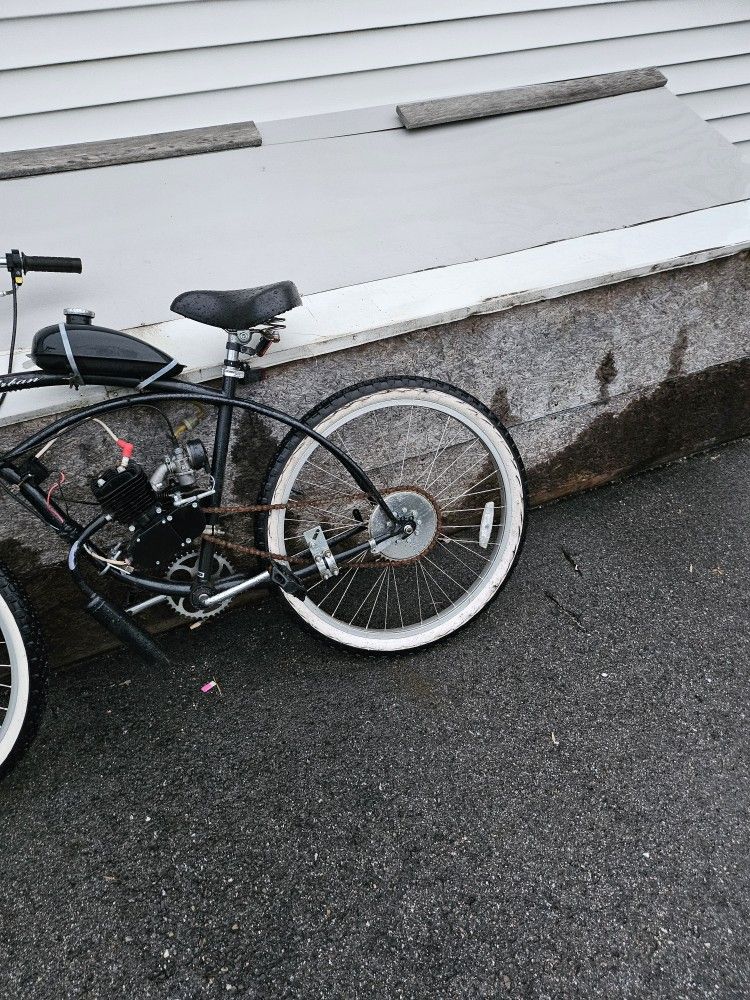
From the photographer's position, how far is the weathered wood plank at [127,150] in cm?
298

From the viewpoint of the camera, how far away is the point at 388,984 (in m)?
1.91

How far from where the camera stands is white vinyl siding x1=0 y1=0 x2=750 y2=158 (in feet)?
9.64

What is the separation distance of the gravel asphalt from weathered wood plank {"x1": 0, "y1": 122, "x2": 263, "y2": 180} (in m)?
2.05

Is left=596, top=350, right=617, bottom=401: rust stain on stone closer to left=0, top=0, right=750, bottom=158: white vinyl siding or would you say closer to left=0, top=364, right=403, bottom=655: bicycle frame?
left=0, top=364, right=403, bottom=655: bicycle frame

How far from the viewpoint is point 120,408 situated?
2254 millimetres

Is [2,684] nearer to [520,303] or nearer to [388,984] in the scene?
[388,984]

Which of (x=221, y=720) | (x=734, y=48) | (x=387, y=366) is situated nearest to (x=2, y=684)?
(x=221, y=720)

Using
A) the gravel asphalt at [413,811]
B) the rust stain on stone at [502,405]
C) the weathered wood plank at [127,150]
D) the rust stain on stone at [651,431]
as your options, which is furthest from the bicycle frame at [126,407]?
the weathered wood plank at [127,150]

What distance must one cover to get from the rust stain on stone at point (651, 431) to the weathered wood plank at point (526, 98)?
1.64 m

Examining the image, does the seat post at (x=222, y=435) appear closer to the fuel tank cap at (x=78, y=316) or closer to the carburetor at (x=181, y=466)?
the carburetor at (x=181, y=466)

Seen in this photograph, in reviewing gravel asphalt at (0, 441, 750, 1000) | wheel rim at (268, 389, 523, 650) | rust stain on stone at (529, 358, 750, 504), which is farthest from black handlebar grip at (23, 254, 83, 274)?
rust stain on stone at (529, 358, 750, 504)

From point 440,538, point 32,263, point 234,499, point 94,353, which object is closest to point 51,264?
point 32,263

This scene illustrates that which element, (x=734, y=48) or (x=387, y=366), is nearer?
(x=387, y=366)

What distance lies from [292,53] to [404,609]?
2.59m
